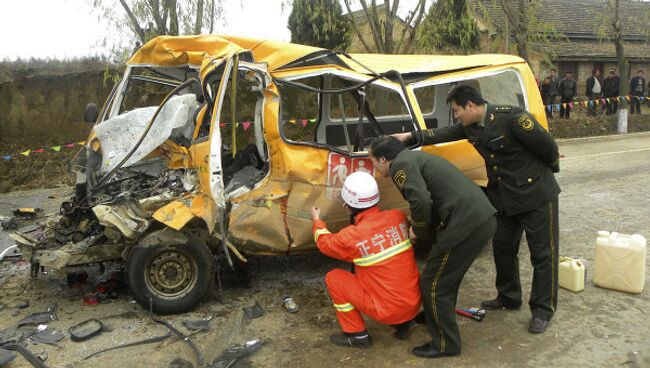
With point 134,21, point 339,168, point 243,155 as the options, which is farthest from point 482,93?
point 134,21

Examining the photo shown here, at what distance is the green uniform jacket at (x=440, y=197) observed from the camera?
3420 mm

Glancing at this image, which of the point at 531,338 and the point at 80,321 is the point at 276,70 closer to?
the point at 80,321

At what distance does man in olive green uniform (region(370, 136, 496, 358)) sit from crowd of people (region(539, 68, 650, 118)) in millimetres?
13462

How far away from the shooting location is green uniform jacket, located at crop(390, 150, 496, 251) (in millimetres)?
3420

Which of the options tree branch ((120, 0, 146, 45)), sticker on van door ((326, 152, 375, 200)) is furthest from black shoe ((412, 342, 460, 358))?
tree branch ((120, 0, 146, 45))

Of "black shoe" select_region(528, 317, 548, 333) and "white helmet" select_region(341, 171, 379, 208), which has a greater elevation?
"white helmet" select_region(341, 171, 379, 208)

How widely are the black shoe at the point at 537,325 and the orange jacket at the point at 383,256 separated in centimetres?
98

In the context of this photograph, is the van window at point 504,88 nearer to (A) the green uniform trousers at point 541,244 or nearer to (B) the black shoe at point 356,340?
(A) the green uniform trousers at point 541,244

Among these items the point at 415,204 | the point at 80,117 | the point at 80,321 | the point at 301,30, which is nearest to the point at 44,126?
the point at 80,117

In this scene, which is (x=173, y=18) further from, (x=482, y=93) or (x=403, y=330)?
(x=403, y=330)

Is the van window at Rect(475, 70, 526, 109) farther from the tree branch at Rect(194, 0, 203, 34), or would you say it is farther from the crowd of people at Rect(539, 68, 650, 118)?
the crowd of people at Rect(539, 68, 650, 118)

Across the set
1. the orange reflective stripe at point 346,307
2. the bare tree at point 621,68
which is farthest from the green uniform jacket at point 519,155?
the bare tree at point 621,68

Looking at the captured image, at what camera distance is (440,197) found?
11.5 feet

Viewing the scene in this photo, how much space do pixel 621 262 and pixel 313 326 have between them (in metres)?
2.68
